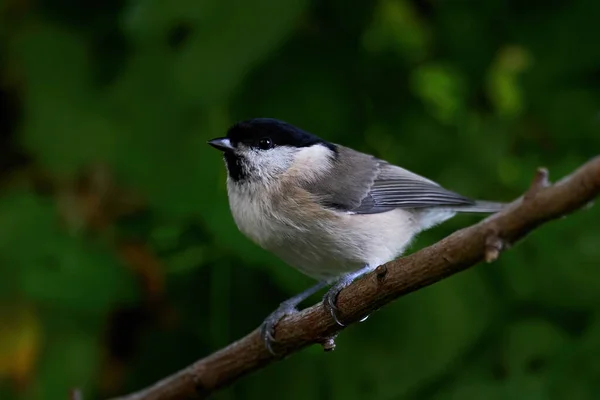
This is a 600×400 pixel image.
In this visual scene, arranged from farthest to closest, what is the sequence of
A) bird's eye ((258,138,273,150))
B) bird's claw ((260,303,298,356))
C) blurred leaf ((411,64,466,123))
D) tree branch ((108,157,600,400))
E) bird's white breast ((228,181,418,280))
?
1. blurred leaf ((411,64,466,123))
2. bird's eye ((258,138,273,150))
3. bird's white breast ((228,181,418,280))
4. bird's claw ((260,303,298,356))
5. tree branch ((108,157,600,400))

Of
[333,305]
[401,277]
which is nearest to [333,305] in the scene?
[333,305]

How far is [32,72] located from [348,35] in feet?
2.47

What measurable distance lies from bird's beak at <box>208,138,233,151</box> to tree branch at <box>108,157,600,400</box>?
1.26 ft

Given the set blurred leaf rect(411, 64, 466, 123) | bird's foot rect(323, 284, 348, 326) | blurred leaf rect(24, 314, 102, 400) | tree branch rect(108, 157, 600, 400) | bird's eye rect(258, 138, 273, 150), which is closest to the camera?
tree branch rect(108, 157, 600, 400)

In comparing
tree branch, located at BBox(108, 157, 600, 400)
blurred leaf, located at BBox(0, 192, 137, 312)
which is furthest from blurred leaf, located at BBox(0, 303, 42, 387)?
tree branch, located at BBox(108, 157, 600, 400)

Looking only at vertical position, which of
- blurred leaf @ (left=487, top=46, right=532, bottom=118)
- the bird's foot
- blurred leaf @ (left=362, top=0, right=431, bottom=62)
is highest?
blurred leaf @ (left=362, top=0, right=431, bottom=62)

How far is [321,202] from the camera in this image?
5.24ft

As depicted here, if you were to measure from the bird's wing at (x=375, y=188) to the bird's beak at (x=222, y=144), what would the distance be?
0.19m

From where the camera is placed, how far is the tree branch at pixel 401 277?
839 mm

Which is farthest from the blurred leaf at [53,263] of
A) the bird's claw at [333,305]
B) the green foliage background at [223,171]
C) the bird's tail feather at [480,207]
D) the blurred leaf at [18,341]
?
the bird's tail feather at [480,207]

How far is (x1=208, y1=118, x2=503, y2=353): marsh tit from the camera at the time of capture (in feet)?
5.07

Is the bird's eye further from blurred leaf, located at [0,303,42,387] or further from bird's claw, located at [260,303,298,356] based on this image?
blurred leaf, located at [0,303,42,387]

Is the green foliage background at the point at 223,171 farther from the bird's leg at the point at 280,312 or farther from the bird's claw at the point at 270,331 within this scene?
the bird's claw at the point at 270,331

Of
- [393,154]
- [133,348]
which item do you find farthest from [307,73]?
[133,348]
